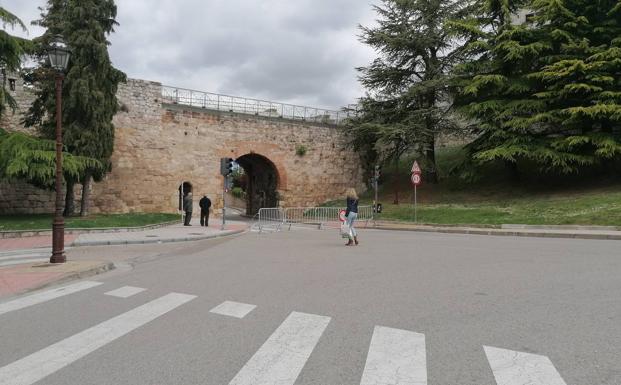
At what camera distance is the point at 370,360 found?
3951mm

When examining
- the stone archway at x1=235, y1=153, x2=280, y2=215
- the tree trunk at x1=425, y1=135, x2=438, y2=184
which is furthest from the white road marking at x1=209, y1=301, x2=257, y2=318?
the stone archway at x1=235, y1=153, x2=280, y2=215

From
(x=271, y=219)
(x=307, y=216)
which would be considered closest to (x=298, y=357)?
(x=271, y=219)

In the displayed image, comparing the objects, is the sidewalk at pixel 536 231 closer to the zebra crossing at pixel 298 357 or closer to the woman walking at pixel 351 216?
the woman walking at pixel 351 216

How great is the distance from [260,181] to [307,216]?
37.7 ft

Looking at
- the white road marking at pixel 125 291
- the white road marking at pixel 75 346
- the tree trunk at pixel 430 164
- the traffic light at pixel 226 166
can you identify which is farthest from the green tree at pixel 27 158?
the tree trunk at pixel 430 164

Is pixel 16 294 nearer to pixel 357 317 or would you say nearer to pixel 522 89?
pixel 357 317

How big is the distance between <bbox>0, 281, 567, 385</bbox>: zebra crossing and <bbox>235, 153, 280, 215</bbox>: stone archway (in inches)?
1056

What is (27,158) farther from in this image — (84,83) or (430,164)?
(430,164)

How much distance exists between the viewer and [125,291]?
718cm

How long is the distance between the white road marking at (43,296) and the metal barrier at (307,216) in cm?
1583

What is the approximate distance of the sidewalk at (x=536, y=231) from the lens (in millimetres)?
15074

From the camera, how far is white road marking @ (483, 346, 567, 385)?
347 centimetres

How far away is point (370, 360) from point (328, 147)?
30907 mm

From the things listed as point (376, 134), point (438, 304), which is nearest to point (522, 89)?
point (376, 134)
